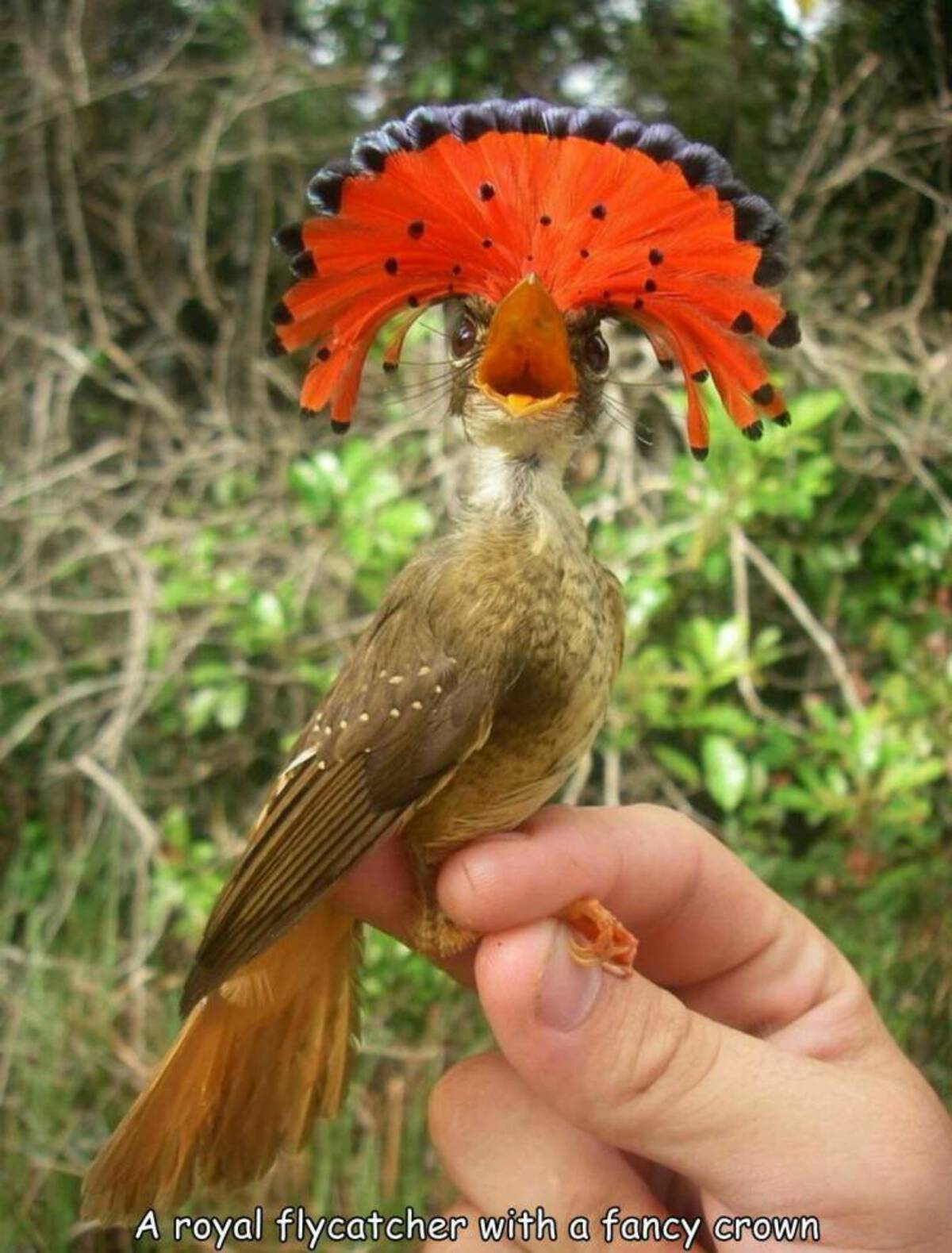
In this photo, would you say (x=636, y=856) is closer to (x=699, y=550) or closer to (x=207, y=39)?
(x=699, y=550)

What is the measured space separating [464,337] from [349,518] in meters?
1.38

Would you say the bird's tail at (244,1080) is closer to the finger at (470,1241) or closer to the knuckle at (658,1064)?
the finger at (470,1241)

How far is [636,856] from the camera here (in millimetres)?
1507

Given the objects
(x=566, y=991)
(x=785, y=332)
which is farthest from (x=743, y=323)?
(x=566, y=991)

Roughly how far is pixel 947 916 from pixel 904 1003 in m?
0.41

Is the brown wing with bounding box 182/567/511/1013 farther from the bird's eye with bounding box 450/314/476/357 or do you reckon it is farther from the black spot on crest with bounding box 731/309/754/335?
the black spot on crest with bounding box 731/309/754/335

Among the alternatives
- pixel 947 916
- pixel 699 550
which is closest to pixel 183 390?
pixel 699 550

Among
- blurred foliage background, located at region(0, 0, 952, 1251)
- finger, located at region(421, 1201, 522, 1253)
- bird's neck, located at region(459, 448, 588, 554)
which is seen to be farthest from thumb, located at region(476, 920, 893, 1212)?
blurred foliage background, located at region(0, 0, 952, 1251)

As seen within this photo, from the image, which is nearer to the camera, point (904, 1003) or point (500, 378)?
point (500, 378)

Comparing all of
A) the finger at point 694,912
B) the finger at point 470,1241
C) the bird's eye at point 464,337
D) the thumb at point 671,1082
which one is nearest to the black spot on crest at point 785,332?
the bird's eye at point 464,337

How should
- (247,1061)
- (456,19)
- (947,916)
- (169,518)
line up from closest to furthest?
1. (247,1061)
2. (947,916)
3. (169,518)
4. (456,19)

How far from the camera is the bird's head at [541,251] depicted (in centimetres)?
121

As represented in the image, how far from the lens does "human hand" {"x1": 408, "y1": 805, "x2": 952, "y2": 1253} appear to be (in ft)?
4.14

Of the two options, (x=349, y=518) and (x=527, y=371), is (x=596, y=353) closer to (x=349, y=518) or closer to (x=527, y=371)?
(x=527, y=371)
